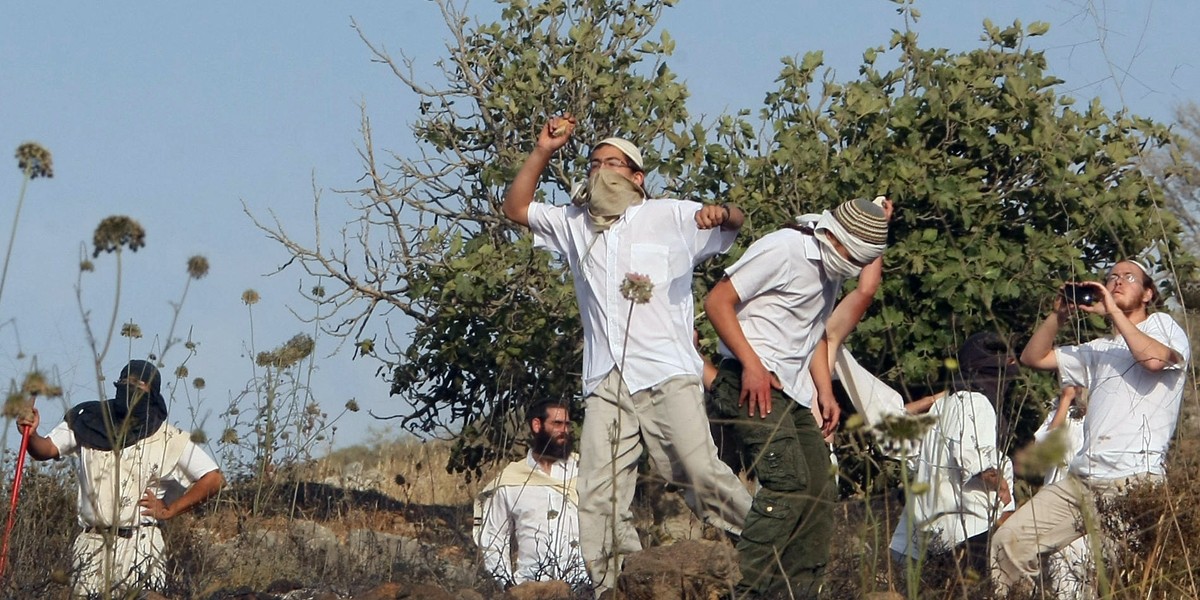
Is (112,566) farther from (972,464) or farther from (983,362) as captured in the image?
(983,362)

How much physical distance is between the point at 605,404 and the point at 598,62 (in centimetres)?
368

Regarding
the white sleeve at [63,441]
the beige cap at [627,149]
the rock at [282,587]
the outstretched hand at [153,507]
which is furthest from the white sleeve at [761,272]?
the white sleeve at [63,441]

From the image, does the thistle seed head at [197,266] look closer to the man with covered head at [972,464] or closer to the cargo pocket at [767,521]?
the cargo pocket at [767,521]

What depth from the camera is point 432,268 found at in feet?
27.8

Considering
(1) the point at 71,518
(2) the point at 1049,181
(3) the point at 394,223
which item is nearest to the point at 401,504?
(3) the point at 394,223

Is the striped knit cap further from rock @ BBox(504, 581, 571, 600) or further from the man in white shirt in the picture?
the man in white shirt

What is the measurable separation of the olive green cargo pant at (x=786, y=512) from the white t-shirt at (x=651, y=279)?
1.15ft

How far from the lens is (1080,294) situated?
5.56 meters

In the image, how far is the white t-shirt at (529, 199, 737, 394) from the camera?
5.20m

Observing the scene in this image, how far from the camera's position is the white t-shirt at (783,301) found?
5.00 metres

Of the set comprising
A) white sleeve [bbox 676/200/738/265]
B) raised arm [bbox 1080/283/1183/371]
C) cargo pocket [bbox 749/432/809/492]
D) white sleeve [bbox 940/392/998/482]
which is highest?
white sleeve [bbox 676/200/738/265]

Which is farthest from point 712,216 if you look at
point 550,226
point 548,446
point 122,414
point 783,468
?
point 122,414

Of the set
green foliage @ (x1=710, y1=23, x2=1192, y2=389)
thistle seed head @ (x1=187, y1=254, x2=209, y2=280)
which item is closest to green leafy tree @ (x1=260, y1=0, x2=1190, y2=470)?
green foliage @ (x1=710, y1=23, x2=1192, y2=389)

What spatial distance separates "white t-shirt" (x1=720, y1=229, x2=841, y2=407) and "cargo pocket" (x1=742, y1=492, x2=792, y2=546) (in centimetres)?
46
